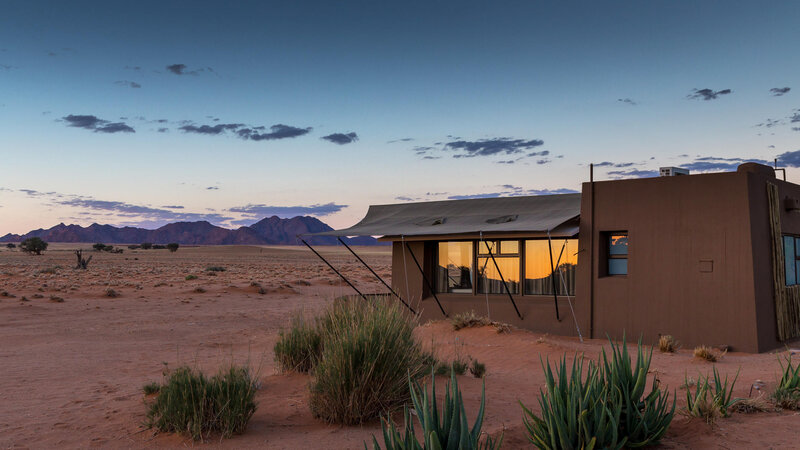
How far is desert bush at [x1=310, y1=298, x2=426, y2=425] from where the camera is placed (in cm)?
604

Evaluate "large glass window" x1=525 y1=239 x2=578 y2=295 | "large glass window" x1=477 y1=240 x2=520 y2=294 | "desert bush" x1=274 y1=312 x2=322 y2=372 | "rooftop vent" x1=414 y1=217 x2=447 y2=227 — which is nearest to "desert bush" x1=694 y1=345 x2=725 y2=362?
"large glass window" x1=525 y1=239 x2=578 y2=295

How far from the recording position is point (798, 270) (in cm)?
1380

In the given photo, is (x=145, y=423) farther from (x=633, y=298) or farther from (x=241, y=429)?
(x=633, y=298)

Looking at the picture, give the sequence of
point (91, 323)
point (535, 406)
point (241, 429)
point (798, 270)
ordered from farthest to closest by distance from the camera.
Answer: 1. point (91, 323)
2. point (798, 270)
3. point (535, 406)
4. point (241, 429)

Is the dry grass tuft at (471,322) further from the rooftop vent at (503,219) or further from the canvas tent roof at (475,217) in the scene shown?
the rooftop vent at (503,219)

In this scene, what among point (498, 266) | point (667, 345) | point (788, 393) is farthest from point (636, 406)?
point (498, 266)

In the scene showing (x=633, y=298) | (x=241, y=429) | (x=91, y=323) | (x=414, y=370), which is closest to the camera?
(x=241, y=429)

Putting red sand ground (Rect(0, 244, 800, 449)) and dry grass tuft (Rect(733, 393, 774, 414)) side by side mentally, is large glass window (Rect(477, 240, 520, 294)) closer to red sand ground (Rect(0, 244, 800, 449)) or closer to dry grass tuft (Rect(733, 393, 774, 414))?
red sand ground (Rect(0, 244, 800, 449))

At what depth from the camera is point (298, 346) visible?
848 centimetres

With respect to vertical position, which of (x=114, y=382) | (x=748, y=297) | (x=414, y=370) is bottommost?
(x=114, y=382)

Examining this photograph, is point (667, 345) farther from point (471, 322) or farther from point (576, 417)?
point (576, 417)

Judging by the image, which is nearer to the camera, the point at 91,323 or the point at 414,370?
the point at 414,370

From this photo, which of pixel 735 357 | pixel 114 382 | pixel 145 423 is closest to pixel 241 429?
pixel 145 423

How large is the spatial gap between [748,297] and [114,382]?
36.4 ft
